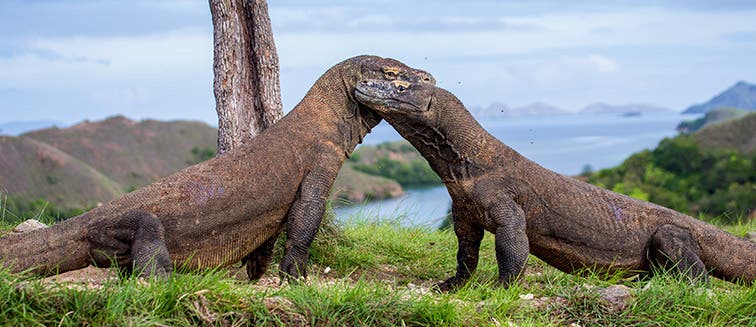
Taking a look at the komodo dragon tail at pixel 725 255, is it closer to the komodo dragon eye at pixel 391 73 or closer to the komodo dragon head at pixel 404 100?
the komodo dragon head at pixel 404 100

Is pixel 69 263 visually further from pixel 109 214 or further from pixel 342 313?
pixel 342 313

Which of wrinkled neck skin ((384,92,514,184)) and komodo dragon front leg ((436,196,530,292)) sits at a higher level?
wrinkled neck skin ((384,92,514,184))

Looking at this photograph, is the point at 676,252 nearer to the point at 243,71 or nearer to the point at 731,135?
the point at 243,71

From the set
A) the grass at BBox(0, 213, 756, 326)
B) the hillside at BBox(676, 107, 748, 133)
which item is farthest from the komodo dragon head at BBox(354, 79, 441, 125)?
the hillside at BBox(676, 107, 748, 133)

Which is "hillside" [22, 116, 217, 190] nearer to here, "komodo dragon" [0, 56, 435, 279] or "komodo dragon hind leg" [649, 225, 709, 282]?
"komodo dragon" [0, 56, 435, 279]

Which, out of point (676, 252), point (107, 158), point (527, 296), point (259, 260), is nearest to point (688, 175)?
point (107, 158)

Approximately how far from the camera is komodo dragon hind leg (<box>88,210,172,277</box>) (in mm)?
5895

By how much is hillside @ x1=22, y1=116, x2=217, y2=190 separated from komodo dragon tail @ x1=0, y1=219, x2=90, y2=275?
24579 millimetres

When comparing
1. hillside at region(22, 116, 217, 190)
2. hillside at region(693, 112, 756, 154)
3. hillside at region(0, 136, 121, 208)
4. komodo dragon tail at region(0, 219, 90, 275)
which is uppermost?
komodo dragon tail at region(0, 219, 90, 275)

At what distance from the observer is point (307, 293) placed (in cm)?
535

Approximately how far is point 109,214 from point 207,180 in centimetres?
73

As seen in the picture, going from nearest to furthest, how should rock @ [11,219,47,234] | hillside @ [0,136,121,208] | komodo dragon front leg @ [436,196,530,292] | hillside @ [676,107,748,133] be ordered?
komodo dragon front leg @ [436,196,530,292] → rock @ [11,219,47,234] → hillside @ [0,136,121,208] → hillside @ [676,107,748,133]

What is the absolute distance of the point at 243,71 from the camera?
335 inches

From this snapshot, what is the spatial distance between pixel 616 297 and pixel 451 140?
171 centimetres
